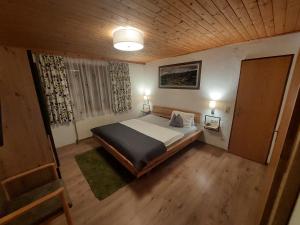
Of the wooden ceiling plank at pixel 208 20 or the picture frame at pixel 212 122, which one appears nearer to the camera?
the wooden ceiling plank at pixel 208 20

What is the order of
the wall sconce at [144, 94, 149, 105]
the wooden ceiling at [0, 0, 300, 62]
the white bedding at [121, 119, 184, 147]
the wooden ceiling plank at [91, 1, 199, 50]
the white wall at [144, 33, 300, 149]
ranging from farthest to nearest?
1. the wall sconce at [144, 94, 149, 105]
2. the white bedding at [121, 119, 184, 147]
3. the white wall at [144, 33, 300, 149]
4. the wooden ceiling plank at [91, 1, 199, 50]
5. the wooden ceiling at [0, 0, 300, 62]

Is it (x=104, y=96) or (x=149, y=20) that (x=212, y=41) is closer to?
(x=149, y=20)

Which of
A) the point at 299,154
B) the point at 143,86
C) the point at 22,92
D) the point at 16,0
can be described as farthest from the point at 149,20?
the point at 143,86

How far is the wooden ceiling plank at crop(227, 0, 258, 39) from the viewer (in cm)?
139

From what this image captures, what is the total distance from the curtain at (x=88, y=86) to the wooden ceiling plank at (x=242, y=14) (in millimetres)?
3513

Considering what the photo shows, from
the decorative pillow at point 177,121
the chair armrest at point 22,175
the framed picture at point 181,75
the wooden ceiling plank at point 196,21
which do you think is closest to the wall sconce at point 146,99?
the framed picture at point 181,75

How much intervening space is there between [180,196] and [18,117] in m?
2.35

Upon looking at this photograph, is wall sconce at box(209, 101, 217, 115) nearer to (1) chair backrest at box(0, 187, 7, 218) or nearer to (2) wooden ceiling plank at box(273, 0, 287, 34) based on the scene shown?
(2) wooden ceiling plank at box(273, 0, 287, 34)

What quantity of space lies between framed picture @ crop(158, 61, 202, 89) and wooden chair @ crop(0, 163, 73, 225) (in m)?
3.57

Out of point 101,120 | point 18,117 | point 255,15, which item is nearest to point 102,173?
point 18,117

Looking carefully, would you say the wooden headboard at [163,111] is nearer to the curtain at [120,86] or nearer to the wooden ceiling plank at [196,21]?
the curtain at [120,86]

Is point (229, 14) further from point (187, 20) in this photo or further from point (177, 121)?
point (177, 121)

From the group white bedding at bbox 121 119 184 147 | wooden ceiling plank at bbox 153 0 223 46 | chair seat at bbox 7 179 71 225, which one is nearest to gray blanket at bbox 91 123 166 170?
white bedding at bbox 121 119 184 147

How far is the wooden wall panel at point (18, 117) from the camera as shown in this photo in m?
1.31
